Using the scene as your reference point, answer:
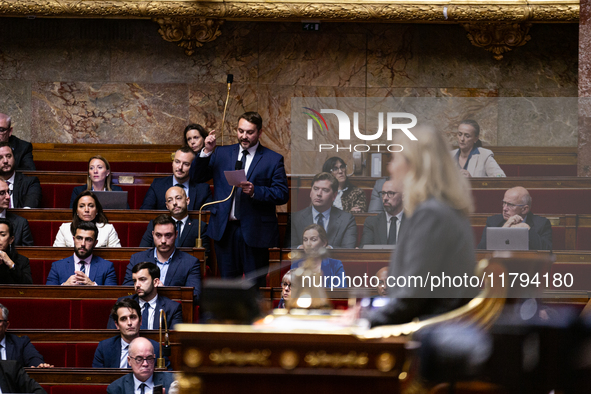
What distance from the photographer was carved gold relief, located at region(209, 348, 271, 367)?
1.38 metres

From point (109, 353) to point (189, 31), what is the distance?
412 cm

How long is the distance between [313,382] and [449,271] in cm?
32

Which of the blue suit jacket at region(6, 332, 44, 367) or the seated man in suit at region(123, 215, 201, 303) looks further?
the seated man in suit at region(123, 215, 201, 303)

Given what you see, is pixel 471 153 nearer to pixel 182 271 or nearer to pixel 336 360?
pixel 336 360

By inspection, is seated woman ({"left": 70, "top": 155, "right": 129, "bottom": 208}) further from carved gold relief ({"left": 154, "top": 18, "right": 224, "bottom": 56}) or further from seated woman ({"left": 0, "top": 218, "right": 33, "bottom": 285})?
carved gold relief ({"left": 154, "top": 18, "right": 224, "bottom": 56})

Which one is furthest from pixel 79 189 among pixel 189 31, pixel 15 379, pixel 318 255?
pixel 318 255

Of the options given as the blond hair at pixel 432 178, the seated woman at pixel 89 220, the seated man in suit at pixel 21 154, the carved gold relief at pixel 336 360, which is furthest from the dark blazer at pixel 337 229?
the seated man in suit at pixel 21 154

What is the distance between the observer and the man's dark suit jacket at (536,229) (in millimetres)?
2351

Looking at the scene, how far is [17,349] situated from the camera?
12.2ft

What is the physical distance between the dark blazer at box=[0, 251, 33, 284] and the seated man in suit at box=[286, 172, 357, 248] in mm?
2327

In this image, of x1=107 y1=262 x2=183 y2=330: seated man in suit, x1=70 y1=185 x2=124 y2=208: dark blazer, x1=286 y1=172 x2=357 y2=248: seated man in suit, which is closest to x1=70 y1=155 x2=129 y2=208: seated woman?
x1=70 y1=185 x2=124 y2=208: dark blazer

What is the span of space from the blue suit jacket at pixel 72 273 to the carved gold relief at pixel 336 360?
10.1ft

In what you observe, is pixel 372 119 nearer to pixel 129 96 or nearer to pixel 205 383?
pixel 205 383

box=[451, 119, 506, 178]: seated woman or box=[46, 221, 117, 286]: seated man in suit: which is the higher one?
box=[451, 119, 506, 178]: seated woman
